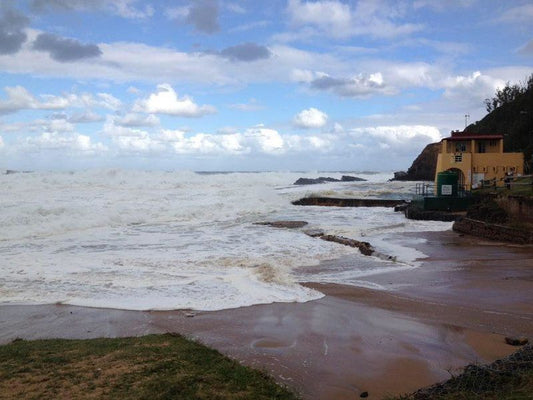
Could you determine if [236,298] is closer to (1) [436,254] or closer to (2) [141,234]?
(1) [436,254]

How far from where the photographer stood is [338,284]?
1119cm

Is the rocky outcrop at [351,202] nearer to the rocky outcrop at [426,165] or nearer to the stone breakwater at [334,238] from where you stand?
the stone breakwater at [334,238]

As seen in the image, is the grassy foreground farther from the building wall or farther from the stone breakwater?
the building wall

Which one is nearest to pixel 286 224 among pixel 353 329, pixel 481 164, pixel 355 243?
pixel 355 243

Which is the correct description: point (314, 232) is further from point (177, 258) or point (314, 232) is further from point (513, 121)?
point (513, 121)

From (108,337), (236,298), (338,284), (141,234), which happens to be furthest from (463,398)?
(141,234)

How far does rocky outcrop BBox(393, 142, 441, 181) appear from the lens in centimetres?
7531

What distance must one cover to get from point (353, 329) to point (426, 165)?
74.2 meters

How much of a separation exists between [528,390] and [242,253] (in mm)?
11683

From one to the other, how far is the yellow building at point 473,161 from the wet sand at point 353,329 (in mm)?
29099

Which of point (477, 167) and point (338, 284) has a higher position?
point (477, 167)

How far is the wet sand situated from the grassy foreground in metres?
0.68

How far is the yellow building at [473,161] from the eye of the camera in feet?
126

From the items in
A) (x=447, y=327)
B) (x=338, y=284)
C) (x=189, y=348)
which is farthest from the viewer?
(x=338, y=284)
